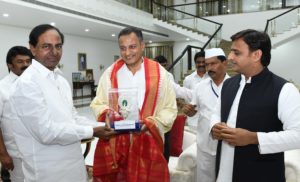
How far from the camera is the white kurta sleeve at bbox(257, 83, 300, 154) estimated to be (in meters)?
1.41

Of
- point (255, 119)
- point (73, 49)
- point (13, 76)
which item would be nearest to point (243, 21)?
point (73, 49)

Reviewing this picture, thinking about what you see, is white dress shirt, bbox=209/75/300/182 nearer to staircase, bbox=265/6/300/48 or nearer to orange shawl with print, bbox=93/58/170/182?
orange shawl with print, bbox=93/58/170/182

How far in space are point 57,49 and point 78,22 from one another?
8937mm

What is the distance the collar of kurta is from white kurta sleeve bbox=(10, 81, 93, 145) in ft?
1.75

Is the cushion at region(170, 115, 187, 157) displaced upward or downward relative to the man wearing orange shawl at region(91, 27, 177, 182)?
downward

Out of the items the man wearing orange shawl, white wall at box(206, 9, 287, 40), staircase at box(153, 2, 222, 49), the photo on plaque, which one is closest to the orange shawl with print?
the man wearing orange shawl

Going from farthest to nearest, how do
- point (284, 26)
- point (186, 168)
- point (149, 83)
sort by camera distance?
1. point (284, 26)
2. point (186, 168)
3. point (149, 83)

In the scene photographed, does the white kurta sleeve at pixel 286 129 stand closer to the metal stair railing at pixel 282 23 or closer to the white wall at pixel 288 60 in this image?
the metal stair railing at pixel 282 23

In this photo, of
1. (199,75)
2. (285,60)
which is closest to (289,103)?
(199,75)

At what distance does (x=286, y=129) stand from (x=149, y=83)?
88cm

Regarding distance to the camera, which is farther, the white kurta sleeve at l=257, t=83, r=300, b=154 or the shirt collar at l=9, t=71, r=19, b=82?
the shirt collar at l=9, t=71, r=19, b=82

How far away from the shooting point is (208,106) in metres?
2.49

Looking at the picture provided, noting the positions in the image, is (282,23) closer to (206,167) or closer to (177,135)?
(177,135)

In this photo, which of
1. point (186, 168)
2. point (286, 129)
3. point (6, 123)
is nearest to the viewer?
point (286, 129)
